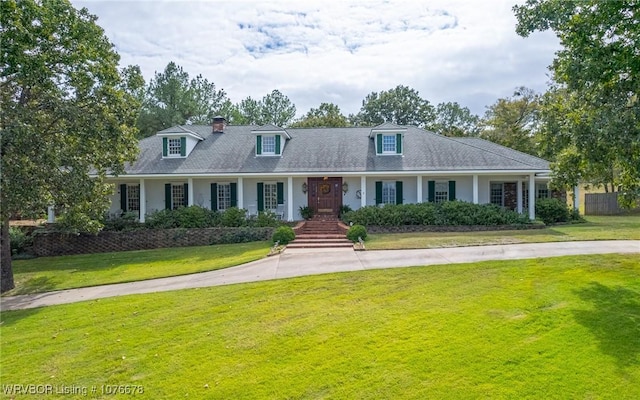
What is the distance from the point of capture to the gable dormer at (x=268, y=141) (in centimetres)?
2117

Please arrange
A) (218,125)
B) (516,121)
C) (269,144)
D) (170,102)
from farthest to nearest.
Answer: (170,102) → (516,121) → (218,125) → (269,144)

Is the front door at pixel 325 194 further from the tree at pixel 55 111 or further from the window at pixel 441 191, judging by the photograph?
the tree at pixel 55 111

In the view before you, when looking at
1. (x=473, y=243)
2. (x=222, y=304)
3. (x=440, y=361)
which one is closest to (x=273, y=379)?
(x=440, y=361)

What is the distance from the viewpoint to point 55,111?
420 inches

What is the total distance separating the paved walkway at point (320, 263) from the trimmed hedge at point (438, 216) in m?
5.01

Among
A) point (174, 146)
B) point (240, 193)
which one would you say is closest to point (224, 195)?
point (240, 193)

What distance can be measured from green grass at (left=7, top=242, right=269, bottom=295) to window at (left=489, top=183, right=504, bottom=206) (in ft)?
41.5

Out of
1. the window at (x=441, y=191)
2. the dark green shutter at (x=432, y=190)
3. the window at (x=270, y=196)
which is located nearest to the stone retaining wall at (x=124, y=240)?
the window at (x=270, y=196)

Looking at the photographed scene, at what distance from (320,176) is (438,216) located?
20.2 feet

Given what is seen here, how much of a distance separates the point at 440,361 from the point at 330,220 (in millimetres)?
A: 14386

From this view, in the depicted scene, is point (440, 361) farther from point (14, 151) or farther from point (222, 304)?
point (14, 151)

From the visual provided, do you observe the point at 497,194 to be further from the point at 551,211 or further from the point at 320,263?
the point at 320,263

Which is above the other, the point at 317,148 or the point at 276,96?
the point at 276,96

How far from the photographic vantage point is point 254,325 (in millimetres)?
6250
